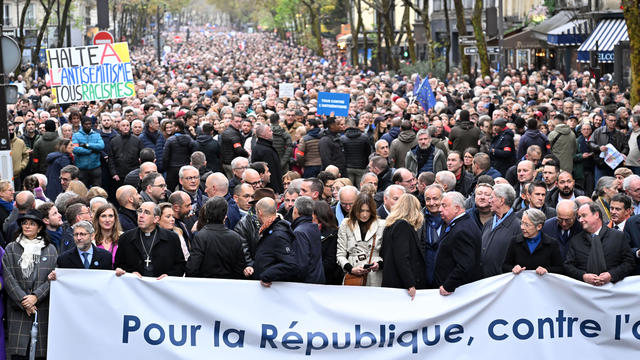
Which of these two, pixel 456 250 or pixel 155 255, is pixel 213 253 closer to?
pixel 155 255

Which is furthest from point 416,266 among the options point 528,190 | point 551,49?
point 551,49

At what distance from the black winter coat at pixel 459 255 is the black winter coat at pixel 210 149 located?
806 cm

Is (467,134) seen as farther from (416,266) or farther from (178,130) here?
(416,266)

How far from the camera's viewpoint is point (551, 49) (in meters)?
51.3

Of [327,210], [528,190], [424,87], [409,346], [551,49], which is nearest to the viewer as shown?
[409,346]

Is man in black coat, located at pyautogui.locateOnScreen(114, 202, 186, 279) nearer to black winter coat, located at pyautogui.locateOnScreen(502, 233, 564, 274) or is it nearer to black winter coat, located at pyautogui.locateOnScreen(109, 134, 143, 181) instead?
black winter coat, located at pyautogui.locateOnScreen(502, 233, 564, 274)

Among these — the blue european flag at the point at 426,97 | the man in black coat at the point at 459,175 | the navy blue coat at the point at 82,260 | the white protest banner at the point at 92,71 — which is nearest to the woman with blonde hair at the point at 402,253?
the navy blue coat at the point at 82,260

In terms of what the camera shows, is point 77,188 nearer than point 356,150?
Yes

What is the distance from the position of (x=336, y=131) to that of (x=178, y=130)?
265 cm

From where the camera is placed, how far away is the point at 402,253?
28.1 feet

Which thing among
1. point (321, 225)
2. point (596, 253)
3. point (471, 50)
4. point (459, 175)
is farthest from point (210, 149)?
point (471, 50)

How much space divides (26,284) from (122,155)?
7.69m

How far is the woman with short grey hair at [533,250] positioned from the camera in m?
8.62

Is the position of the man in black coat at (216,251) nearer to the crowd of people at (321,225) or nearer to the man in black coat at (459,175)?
the crowd of people at (321,225)
